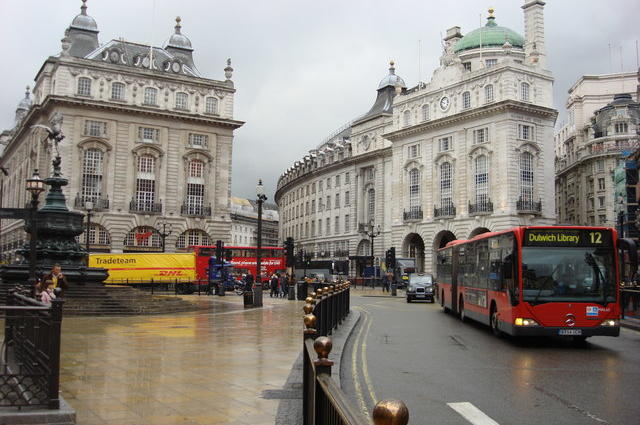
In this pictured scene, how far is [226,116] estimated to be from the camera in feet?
208

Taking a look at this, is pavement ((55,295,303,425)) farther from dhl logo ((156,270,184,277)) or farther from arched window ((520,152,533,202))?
arched window ((520,152,533,202))

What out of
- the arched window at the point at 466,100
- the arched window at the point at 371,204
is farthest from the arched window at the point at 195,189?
the arched window at the point at 466,100

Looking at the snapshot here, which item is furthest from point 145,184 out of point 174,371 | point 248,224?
point 248,224

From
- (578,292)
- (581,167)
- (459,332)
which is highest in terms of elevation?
(581,167)

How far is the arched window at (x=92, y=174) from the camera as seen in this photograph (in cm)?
5744

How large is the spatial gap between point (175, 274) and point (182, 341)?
114 feet

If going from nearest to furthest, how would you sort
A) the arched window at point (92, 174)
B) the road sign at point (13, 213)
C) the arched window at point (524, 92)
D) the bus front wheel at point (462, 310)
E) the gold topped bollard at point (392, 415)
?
the gold topped bollard at point (392, 415) < the road sign at point (13, 213) < the bus front wheel at point (462, 310) < the arched window at point (524, 92) < the arched window at point (92, 174)

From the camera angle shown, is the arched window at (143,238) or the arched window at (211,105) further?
the arched window at (211,105)

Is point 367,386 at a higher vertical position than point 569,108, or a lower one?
lower

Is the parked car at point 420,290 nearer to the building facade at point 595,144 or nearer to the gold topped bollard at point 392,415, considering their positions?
the gold topped bollard at point 392,415

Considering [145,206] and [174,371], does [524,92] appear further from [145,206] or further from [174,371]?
[174,371]

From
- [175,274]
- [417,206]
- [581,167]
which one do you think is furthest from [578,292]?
[581,167]

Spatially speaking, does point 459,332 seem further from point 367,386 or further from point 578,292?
point 367,386

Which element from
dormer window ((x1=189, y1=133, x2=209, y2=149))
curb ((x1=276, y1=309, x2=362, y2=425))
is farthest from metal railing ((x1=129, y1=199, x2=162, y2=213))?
curb ((x1=276, y1=309, x2=362, y2=425))
